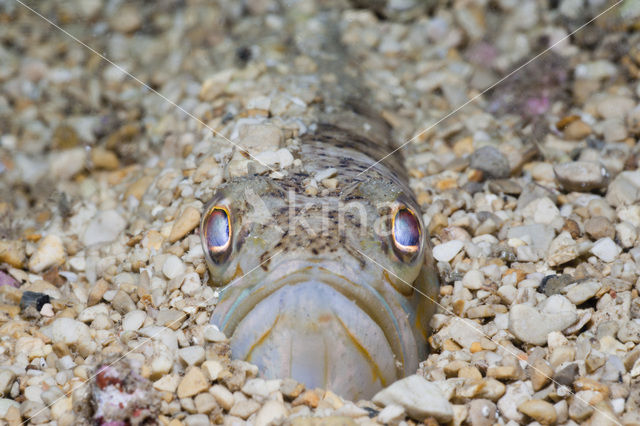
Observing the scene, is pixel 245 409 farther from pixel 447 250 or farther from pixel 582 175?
pixel 582 175

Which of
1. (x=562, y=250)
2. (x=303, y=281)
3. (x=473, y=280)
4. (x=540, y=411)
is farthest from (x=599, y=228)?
(x=303, y=281)

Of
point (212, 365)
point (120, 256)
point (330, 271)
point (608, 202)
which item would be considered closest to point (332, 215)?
point (330, 271)

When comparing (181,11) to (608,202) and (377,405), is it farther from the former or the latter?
(377,405)

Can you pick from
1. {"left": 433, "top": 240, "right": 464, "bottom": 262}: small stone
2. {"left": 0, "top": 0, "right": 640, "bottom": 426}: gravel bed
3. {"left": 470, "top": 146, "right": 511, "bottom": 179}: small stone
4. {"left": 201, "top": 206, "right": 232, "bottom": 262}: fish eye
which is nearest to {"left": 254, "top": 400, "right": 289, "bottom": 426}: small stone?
{"left": 0, "top": 0, "right": 640, "bottom": 426}: gravel bed

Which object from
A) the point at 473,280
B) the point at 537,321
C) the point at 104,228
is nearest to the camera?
the point at 537,321

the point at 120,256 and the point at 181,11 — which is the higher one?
the point at 181,11

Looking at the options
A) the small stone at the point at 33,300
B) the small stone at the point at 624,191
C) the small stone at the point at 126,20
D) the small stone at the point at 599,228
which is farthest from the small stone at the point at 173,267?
the small stone at the point at 126,20

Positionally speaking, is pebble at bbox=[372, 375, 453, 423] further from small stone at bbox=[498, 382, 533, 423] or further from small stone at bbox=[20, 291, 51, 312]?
small stone at bbox=[20, 291, 51, 312]
